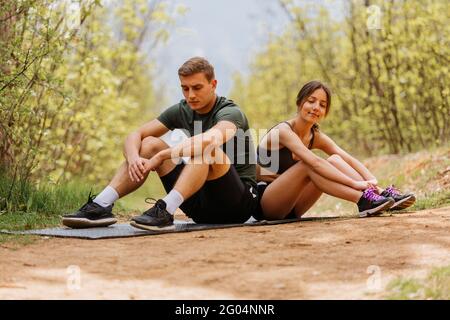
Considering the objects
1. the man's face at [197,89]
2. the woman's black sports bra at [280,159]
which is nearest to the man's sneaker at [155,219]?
the man's face at [197,89]

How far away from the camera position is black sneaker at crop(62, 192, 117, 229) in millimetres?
5062

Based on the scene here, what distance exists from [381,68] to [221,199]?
7296 millimetres

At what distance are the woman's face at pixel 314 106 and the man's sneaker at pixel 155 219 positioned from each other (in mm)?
1291

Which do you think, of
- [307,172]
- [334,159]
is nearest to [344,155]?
[334,159]

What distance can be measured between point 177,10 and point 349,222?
296 inches

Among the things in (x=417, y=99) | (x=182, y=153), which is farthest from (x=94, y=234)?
(x=417, y=99)

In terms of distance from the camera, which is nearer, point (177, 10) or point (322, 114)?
point (322, 114)

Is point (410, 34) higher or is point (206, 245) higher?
point (410, 34)

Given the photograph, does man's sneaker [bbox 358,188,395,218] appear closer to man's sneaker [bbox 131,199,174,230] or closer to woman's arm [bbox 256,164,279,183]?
woman's arm [bbox 256,164,279,183]

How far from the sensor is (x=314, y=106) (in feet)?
17.3

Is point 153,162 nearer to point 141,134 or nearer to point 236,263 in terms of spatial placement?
point 141,134

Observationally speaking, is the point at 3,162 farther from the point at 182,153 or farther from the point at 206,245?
the point at 206,245

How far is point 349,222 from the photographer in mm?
5098

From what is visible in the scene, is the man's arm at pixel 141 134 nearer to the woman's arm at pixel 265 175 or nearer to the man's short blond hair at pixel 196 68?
the man's short blond hair at pixel 196 68
